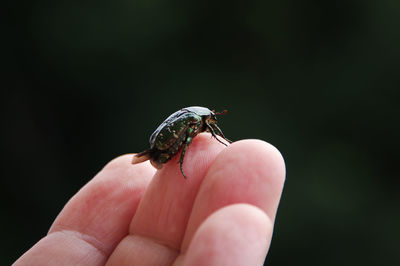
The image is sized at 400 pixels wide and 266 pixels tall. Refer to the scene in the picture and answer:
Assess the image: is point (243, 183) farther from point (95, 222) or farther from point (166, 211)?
point (95, 222)

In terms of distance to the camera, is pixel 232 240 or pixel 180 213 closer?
pixel 232 240

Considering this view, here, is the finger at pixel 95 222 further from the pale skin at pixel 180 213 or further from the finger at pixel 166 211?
the finger at pixel 166 211

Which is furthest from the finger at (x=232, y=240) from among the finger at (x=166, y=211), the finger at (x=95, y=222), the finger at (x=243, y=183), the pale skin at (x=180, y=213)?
the finger at (x=95, y=222)

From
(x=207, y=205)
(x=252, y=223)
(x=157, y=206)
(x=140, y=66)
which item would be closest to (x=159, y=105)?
(x=140, y=66)

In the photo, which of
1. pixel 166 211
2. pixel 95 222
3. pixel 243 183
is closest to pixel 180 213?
pixel 166 211

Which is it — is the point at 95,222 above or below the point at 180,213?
below

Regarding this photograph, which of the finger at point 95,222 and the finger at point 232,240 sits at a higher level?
the finger at point 232,240

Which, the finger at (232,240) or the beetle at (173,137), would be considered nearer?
the finger at (232,240)

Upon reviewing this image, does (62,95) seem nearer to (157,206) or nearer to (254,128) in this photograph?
(254,128)
